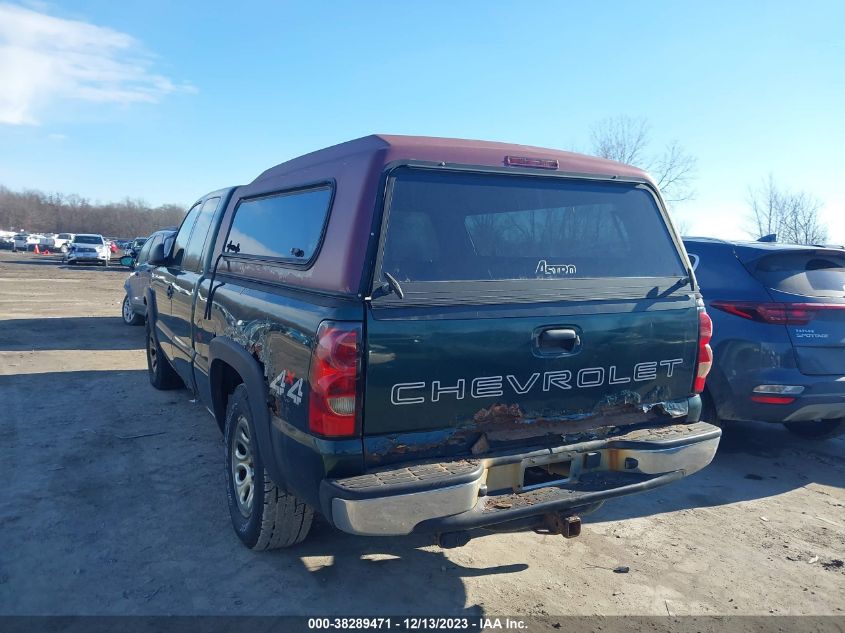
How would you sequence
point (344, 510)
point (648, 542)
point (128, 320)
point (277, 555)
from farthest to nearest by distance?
point (128, 320) < point (648, 542) < point (277, 555) < point (344, 510)

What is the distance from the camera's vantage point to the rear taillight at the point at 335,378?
8.39 feet

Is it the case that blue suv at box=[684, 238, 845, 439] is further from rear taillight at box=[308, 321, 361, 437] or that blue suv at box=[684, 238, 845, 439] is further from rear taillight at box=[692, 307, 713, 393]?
rear taillight at box=[308, 321, 361, 437]

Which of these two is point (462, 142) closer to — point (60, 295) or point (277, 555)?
point (277, 555)

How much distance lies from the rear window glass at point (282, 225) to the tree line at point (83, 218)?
98.8m

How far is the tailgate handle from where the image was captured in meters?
2.93

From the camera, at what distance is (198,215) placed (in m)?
5.61

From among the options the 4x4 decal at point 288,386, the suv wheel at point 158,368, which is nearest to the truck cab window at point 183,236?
the suv wheel at point 158,368

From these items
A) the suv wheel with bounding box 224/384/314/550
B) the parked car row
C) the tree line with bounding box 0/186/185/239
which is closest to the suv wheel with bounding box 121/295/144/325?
the suv wheel with bounding box 224/384/314/550

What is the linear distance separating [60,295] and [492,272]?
1762cm

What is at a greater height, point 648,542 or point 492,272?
point 492,272

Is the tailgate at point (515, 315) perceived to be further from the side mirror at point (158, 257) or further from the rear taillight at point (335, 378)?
the side mirror at point (158, 257)

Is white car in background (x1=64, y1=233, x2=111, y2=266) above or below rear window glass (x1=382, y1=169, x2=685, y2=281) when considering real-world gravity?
below

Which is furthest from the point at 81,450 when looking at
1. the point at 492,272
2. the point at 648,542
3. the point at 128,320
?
the point at 128,320

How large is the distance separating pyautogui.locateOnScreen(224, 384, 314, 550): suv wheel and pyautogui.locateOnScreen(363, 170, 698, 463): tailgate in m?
0.90
